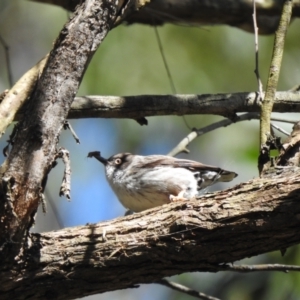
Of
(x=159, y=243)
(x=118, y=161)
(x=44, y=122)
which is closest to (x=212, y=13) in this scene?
(x=118, y=161)

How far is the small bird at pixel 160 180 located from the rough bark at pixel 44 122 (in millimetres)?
2025

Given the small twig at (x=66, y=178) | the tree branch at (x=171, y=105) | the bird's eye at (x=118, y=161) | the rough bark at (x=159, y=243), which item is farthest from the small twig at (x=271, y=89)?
the bird's eye at (x=118, y=161)

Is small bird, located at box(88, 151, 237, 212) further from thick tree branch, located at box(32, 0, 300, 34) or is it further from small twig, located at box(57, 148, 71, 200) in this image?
small twig, located at box(57, 148, 71, 200)

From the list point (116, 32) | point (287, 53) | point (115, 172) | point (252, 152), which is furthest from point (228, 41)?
point (115, 172)

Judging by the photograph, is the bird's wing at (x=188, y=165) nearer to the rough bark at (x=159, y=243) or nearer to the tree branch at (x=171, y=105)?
the tree branch at (x=171, y=105)

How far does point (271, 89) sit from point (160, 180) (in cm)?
153

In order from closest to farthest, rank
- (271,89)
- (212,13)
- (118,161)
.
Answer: (271,89) → (212,13) → (118,161)

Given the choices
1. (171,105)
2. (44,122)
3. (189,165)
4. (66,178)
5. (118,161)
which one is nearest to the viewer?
(66,178)

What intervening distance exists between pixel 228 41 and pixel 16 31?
4.24 meters

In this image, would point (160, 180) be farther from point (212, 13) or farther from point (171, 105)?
point (212, 13)

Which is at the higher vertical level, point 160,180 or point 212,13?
point 212,13

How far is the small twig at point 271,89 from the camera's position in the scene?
4332 millimetres

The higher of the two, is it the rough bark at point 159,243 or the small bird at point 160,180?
the small bird at point 160,180

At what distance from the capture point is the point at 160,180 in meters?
5.98
